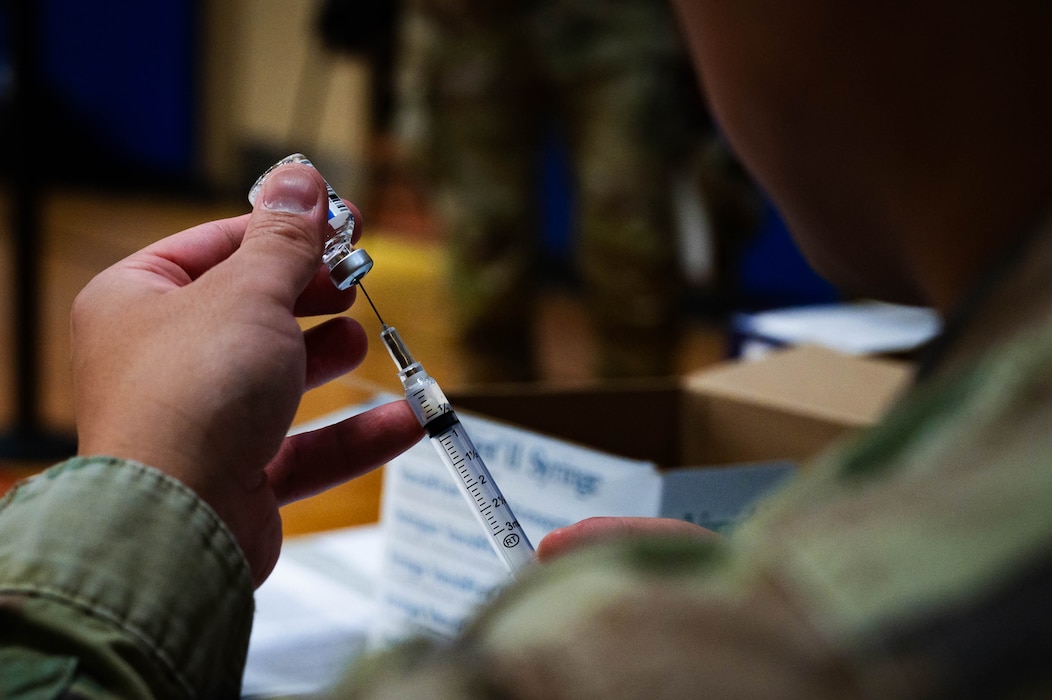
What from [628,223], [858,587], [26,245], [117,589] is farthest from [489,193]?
[858,587]

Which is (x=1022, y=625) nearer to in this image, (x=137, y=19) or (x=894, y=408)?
(x=894, y=408)

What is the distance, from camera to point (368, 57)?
13.3 ft

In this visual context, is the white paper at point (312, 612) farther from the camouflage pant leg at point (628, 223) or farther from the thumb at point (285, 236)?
the camouflage pant leg at point (628, 223)

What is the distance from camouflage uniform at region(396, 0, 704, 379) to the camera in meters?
1.59

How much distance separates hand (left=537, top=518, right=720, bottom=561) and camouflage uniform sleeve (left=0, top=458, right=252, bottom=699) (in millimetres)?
120

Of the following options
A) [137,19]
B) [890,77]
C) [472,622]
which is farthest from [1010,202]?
[137,19]

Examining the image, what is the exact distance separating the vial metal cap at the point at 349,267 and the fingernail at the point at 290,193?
0.15 ft

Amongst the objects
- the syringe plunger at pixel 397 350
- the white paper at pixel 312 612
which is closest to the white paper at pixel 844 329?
the white paper at pixel 312 612

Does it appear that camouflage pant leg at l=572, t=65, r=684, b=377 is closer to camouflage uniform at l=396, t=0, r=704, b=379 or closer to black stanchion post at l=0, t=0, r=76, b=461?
camouflage uniform at l=396, t=0, r=704, b=379

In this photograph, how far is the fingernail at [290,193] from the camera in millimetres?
447

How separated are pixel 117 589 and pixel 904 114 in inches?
10.1

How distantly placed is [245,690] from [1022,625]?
63 cm

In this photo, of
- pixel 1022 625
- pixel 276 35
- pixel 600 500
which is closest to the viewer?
pixel 1022 625

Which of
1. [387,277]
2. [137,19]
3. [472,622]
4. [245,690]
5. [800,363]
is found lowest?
[387,277]
